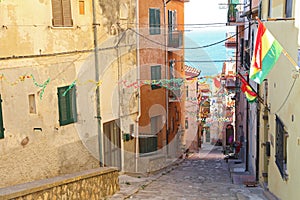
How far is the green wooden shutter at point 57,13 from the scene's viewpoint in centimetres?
1370

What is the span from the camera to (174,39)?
25.8 metres

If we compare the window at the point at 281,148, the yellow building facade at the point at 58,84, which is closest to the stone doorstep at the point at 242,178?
the window at the point at 281,148

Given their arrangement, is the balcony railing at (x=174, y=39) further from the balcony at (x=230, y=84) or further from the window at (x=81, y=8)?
the window at (x=81, y=8)

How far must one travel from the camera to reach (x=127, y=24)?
60.7 ft

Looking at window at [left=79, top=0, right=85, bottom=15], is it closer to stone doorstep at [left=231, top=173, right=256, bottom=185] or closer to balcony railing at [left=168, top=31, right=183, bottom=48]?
stone doorstep at [left=231, top=173, right=256, bottom=185]

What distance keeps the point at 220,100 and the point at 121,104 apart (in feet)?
110

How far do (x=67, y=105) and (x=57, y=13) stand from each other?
10.7ft

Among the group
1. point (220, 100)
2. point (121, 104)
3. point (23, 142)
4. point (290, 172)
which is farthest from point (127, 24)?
point (220, 100)

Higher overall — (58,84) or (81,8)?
(81,8)

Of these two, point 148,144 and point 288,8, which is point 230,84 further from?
point 288,8

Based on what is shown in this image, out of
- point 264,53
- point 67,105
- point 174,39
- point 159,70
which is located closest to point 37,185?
point 67,105

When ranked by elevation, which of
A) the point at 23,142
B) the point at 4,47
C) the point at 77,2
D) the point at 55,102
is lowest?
the point at 23,142

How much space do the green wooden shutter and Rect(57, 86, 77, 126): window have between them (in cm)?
229

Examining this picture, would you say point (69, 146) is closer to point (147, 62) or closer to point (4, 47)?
point (4, 47)
